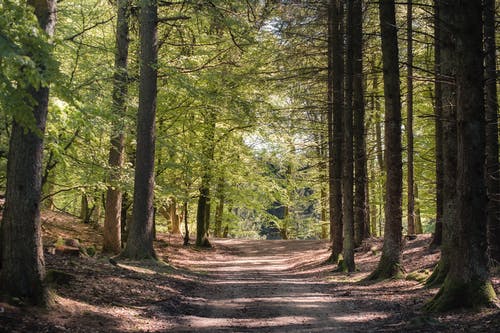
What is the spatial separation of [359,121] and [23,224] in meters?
14.3

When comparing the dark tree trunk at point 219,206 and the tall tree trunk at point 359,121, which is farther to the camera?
the dark tree trunk at point 219,206

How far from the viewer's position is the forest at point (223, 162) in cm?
691

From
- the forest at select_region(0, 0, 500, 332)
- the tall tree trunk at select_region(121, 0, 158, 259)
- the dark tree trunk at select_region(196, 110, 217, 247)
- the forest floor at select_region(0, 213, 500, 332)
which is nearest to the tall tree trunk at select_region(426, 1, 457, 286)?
the forest at select_region(0, 0, 500, 332)

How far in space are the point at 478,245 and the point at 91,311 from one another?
6149mm

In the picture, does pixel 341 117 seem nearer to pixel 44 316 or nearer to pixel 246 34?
pixel 246 34

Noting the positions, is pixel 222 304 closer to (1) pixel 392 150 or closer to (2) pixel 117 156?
(1) pixel 392 150

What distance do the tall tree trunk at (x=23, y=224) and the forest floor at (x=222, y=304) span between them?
14.5 inches

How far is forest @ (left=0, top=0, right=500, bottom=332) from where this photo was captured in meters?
6.91

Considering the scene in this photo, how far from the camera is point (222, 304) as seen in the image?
9.79 metres

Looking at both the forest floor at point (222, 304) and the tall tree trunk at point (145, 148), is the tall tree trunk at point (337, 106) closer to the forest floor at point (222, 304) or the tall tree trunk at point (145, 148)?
the forest floor at point (222, 304)

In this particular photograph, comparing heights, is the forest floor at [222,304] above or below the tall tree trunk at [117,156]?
below

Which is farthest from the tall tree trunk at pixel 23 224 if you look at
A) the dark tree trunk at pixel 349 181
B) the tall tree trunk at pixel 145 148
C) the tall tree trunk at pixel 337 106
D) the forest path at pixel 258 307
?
the tall tree trunk at pixel 337 106

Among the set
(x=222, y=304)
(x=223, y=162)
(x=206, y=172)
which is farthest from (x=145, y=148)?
(x=223, y=162)

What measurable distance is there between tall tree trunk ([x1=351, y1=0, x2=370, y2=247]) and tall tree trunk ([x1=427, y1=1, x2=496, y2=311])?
707cm
